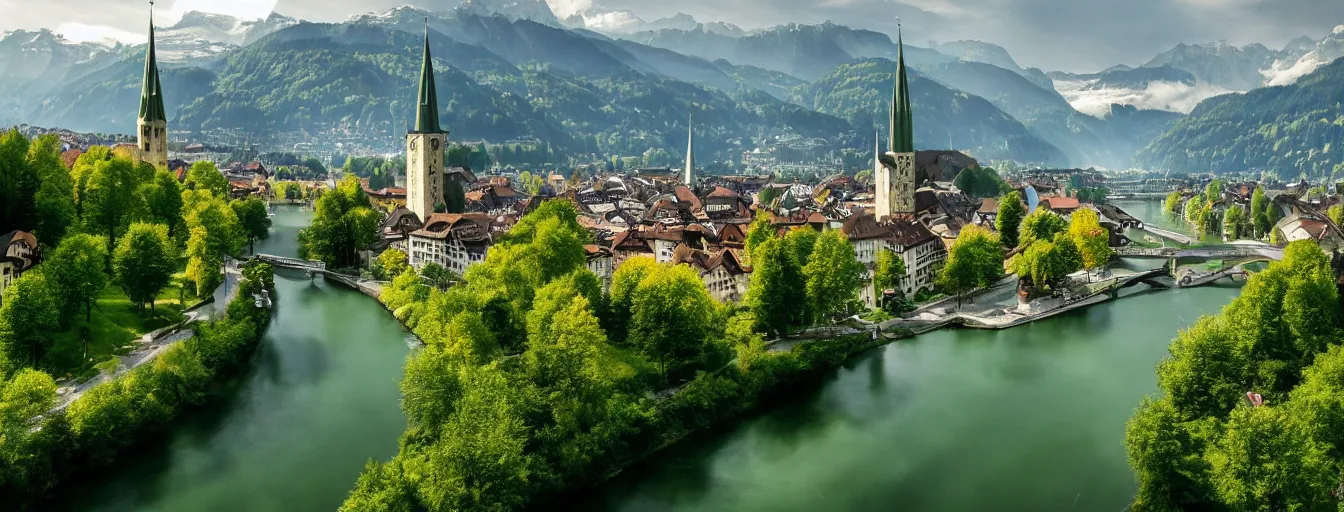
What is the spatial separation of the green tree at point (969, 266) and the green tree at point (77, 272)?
20.9 metres

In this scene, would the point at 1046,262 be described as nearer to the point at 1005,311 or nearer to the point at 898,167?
the point at 1005,311

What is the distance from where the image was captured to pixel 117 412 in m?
17.3

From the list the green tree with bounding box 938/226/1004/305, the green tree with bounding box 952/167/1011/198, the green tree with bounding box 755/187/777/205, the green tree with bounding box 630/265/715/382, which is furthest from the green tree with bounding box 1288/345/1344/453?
the green tree with bounding box 952/167/1011/198

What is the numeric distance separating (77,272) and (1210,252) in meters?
36.1

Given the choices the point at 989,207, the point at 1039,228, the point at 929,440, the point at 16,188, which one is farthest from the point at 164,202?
the point at 989,207

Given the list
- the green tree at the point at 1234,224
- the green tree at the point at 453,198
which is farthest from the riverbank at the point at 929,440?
the green tree at the point at 1234,224

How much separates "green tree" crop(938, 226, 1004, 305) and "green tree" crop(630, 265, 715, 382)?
10.6m

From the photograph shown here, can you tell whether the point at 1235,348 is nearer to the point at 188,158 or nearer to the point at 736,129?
the point at 188,158

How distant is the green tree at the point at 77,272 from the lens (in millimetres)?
20516

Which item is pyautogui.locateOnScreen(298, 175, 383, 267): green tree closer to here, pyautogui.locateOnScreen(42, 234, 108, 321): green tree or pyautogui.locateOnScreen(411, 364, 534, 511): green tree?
pyautogui.locateOnScreen(42, 234, 108, 321): green tree

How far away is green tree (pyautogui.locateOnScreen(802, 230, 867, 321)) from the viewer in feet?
81.7

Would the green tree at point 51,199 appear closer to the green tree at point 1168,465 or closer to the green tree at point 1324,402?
the green tree at point 1168,465

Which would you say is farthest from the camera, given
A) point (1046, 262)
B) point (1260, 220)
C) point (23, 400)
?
point (1260, 220)

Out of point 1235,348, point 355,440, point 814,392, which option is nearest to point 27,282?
point 355,440
